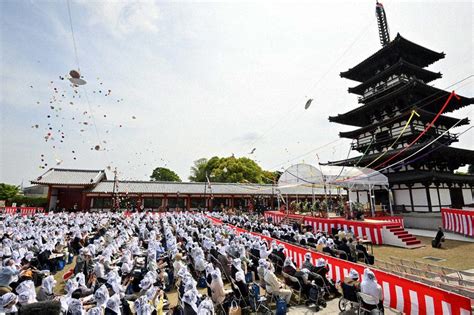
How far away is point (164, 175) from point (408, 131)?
51987 mm

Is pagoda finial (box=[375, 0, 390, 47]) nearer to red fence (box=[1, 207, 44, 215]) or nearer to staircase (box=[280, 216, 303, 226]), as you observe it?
staircase (box=[280, 216, 303, 226])

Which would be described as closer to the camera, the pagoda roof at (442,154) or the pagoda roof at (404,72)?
the pagoda roof at (442,154)

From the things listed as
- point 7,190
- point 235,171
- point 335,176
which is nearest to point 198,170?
point 235,171

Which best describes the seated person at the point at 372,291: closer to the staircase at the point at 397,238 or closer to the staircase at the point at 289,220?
the staircase at the point at 397,238

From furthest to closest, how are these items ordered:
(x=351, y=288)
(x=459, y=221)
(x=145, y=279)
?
(x=459, y=221) < (x=145, y=279) < (x=351, y=288)

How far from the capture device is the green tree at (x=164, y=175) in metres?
60.2

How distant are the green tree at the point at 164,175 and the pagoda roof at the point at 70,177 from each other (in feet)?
83.7

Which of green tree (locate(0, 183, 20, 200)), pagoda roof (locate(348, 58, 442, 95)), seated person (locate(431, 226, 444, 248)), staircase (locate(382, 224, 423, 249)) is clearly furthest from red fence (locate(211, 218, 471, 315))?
green tree (locate(0, 183, 20, 200))

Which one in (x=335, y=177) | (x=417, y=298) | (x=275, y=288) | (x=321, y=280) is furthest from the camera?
(x=335, y=177)

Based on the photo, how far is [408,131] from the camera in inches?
774

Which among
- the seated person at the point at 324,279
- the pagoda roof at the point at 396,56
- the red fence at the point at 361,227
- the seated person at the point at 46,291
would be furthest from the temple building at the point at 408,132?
the seated person at the point at 46,291

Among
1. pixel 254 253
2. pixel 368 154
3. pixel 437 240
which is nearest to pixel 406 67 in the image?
pixel 368 154

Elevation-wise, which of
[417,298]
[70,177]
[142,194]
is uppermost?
[70,177]

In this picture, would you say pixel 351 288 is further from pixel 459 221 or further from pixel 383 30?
pixel 383 30
